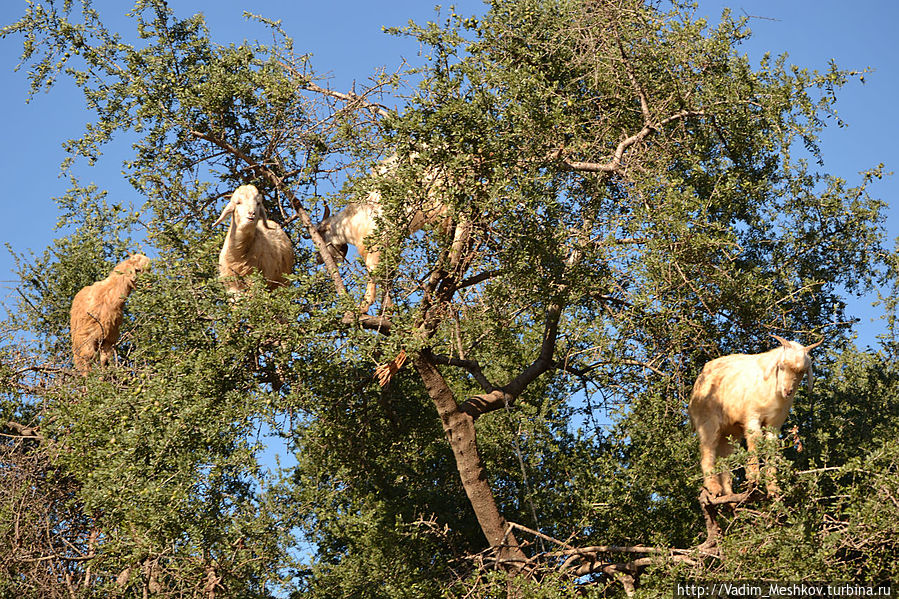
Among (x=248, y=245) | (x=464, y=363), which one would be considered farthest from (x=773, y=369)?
(x=248, y=245)

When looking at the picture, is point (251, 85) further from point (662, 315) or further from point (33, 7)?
point (662, 315)

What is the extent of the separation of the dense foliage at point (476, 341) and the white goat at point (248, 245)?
0.30 metres

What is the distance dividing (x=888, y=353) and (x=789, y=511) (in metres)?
6.23

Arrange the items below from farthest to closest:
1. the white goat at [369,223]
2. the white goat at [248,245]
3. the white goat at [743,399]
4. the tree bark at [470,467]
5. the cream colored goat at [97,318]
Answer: the cream colored goat at [97,318] < the tree bark at [470,467] < the white goat at [248,245] < the white goat at [369,223] < the white goat at [743,399]

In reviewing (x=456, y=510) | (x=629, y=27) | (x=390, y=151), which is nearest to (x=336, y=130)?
(x=390, y=151)

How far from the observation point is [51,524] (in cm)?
1381

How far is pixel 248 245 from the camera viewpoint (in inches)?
446

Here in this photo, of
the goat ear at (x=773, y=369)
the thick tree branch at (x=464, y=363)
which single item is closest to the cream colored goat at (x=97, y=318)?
the thick tree branch at (x=464, y=363)

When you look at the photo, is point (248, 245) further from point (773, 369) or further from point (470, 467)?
point (773, 369)

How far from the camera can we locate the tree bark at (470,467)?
37.4ft

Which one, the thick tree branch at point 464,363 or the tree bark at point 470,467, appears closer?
the tree bark at point 470,467

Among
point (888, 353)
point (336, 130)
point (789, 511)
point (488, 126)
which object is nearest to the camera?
point (789, 511)

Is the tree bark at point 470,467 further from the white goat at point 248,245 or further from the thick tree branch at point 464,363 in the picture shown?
the white goat at point 248,245

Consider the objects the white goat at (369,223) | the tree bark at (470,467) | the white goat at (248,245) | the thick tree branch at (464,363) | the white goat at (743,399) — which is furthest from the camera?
the thick tree branch at (464,363)
